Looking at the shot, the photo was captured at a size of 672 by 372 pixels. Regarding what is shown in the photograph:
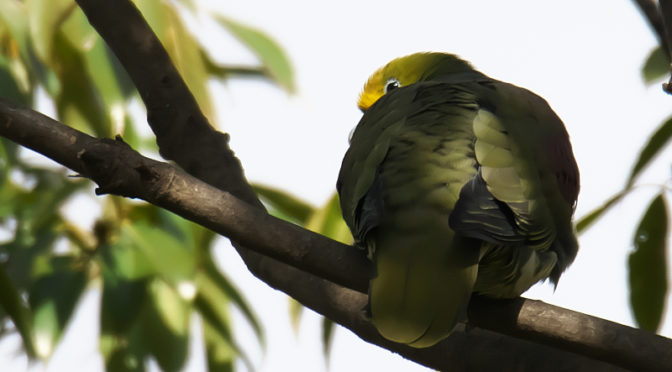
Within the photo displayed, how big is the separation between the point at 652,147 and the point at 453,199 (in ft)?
3.12

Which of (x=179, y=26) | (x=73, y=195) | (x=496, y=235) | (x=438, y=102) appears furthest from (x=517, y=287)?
(x=73, y=195)

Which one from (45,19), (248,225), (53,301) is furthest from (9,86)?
(248,225)

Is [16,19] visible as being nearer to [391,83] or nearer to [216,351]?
[391,83]

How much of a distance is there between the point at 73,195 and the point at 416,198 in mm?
1717

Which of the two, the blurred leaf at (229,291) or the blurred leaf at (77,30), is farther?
the blurred leaf at (229,291)

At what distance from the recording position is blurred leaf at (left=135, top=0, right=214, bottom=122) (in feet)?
8.48

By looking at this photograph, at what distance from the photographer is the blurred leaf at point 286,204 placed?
2.92 m

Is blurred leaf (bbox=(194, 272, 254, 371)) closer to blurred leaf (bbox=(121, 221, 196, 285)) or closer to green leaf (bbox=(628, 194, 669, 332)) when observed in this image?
blurred leaf (bbox=(121, 221, 196, 285))

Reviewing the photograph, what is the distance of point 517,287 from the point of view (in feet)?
5.78

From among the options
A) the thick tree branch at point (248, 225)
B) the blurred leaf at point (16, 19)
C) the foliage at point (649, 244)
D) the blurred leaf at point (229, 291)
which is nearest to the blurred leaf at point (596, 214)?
the foliage at point (649, 244)

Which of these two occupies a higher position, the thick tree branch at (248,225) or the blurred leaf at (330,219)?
the thick tree branch at (248,225)

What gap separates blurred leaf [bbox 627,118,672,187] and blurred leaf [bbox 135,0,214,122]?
1.18 m

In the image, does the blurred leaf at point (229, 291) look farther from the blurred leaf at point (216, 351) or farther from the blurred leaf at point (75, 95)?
the blurred leaf at point (75, 95)

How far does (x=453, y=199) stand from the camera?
5.50ft
